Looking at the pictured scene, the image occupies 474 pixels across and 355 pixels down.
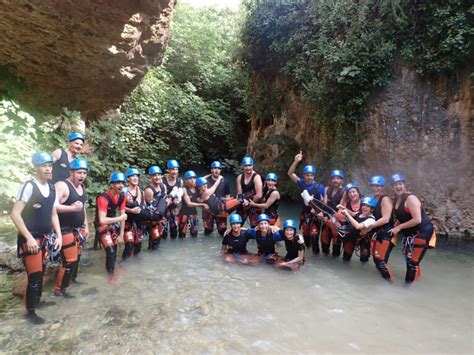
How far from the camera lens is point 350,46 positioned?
10070mm

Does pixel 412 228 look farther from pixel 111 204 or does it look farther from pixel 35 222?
pixel 35 222

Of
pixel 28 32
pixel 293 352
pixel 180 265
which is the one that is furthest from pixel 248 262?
pixel 28 32

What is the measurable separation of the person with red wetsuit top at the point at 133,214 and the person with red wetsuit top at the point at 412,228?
4.55 m

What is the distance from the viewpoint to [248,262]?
21.8 ft

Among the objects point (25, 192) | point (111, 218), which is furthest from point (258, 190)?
point (25, 192)

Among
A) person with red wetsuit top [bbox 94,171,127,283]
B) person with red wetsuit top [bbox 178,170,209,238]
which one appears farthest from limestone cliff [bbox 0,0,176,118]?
person with red wetsuit top [bbox 178,170,209,238]

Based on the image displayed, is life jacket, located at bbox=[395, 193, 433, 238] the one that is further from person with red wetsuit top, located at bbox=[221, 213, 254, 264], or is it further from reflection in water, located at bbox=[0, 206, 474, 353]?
person with red wetsuit top, located at bbox=[221, 213, 254, 264]

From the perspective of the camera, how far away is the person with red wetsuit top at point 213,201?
7986mm

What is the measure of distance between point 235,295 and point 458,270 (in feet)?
14.4

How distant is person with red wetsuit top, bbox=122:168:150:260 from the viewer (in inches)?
257

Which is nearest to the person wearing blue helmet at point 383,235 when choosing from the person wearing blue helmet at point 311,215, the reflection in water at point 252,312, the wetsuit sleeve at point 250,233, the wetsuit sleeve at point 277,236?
the reflection in water at point 252,312

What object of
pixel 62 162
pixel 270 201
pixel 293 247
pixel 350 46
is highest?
pixel 350 46

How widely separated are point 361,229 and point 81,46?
Answer: 7.06 metres

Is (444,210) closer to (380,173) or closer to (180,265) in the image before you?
(380,173)
